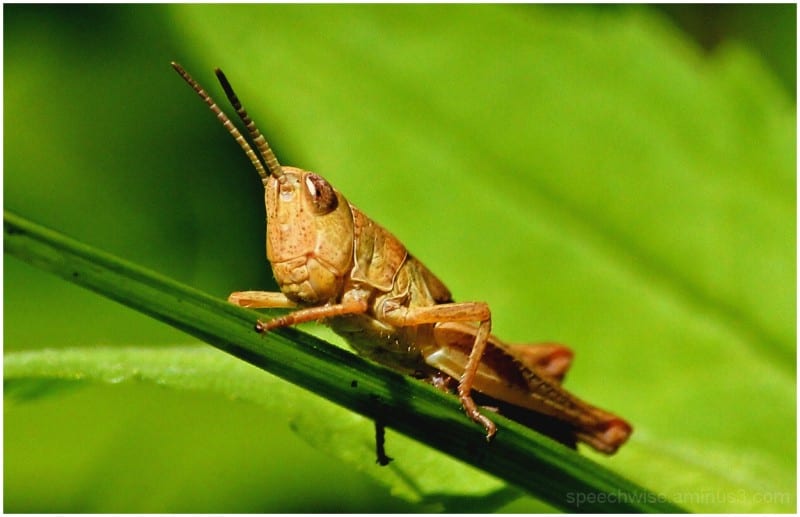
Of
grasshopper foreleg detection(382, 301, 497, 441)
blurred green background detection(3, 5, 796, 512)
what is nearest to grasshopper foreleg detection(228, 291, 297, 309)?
grasshopper foreleg detection(382, 301, 497, 441)

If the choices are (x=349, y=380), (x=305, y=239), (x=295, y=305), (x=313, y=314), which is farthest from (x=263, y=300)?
(x=349, y=380)

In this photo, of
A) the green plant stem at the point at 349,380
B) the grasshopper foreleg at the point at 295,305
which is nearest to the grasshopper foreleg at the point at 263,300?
the grasshopper foreleg at the point at 295,305

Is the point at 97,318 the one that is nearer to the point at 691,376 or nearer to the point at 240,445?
the point at 240,445

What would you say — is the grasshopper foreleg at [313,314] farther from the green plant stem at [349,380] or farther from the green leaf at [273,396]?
the green leaf at [273,396]

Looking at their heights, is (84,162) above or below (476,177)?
below

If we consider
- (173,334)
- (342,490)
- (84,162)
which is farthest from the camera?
(84,162)

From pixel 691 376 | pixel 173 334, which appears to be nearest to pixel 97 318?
pixel 173 334

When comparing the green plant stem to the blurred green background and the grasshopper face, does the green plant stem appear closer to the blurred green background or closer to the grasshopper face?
the grasshopper face

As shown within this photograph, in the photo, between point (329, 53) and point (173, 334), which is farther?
point (173, 334)
